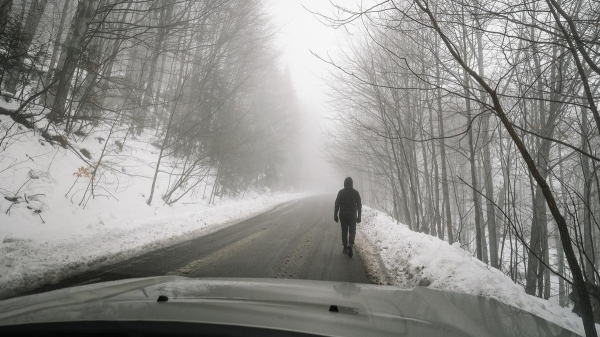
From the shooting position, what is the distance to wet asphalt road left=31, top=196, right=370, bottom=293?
4.35 metres

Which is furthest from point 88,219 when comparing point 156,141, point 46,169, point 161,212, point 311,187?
point 311,187

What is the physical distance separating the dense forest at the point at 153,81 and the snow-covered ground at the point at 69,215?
414 millimetres

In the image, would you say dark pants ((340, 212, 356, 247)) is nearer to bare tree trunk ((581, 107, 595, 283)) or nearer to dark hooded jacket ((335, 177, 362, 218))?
dark hooded jacket ((335, 177, 362, 218))

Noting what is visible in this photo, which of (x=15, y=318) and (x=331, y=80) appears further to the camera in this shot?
(x=331, y=80)

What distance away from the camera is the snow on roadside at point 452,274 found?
346 centimetres

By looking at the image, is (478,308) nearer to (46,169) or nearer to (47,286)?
(47,286)

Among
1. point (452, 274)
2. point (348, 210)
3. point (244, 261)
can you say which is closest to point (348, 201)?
point (348, 210)

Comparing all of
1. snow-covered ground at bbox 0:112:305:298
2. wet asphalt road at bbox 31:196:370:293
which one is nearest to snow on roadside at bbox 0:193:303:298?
snow-covered ground at bbox 0:112:305:298

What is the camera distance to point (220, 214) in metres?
11.3

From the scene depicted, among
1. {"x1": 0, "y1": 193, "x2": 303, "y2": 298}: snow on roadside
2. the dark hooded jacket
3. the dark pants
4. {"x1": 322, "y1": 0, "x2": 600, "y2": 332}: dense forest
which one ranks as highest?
{"x1": 322, "y1": 0, "x2": 600, "y2": 332}: dense forest

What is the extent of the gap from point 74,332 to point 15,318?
42 cm

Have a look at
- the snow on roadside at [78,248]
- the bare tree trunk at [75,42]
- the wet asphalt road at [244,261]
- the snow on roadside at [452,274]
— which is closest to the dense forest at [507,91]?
the snow on roadside at [452,274]

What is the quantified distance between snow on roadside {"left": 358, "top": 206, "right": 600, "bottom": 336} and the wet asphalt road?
0.91 m

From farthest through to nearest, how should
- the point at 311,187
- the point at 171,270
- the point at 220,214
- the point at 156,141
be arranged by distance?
the point at 311,187
the point at 156,141
the point at 220,214
the point at 171,270
